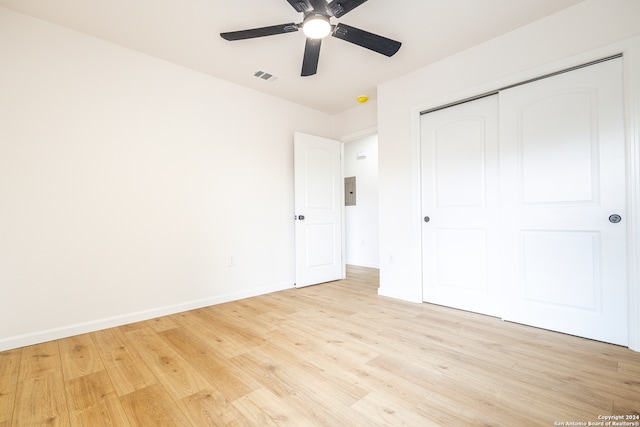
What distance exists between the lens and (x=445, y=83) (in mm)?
2895

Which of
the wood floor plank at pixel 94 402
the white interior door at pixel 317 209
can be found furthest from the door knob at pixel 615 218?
the wood floor plank at pixel 94 402

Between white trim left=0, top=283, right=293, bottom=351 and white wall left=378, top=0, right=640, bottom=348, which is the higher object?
white wall left=378, top=0, right=640, bottom=348

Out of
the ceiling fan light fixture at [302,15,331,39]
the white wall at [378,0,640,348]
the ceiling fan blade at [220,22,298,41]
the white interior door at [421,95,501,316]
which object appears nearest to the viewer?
the ceiling fan light fixture at [302,15,331,39]

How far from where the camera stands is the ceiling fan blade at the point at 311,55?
2.08 meters

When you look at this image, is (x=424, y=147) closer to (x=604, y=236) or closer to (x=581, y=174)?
(x=581, y=174)

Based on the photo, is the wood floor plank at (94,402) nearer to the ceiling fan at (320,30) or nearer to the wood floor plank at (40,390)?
the wood floor plank at (40,390)

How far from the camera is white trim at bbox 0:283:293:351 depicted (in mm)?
2139

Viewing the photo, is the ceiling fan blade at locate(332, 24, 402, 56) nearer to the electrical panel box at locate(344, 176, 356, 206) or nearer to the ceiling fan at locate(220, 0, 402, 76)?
the ceiling fan at locate(220, 0, 402, 76)

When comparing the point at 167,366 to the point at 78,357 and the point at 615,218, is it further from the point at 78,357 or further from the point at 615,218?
the point at 615,218

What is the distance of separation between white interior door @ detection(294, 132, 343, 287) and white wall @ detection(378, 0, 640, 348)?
0.95 metres

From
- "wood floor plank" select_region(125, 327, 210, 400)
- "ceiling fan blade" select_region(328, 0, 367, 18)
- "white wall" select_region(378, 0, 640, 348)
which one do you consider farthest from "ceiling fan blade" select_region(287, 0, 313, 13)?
"wood floor plank" select_region(125, 327, 210, 400)

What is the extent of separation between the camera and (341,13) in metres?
1.83

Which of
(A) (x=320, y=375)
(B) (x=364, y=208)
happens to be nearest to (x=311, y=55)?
(A) (x=320, y=375)

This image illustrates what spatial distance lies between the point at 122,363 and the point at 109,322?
84 centimetres
